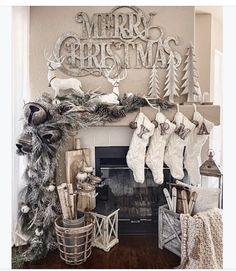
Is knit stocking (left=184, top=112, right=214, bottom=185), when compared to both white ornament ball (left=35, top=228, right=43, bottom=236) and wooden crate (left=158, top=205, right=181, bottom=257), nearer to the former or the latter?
wooden crate (left=158, top=205, right=181, bottom=257)

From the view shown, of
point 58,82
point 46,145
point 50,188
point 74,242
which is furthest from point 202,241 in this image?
point 58,82

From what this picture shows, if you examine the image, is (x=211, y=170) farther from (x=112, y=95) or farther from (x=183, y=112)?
(x=112, y=95)

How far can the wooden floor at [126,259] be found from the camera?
4.72 feet

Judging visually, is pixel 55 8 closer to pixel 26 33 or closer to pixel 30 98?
pixel 26 33

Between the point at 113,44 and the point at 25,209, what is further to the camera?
the point at 113,44

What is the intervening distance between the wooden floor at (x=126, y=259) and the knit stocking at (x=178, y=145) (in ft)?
1.54

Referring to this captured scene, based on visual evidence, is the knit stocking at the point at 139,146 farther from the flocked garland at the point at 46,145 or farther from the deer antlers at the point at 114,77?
the deer antlers at the point at 114,77

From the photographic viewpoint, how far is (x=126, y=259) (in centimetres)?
148

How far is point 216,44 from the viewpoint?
5.28 feet

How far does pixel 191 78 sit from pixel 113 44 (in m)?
0.53

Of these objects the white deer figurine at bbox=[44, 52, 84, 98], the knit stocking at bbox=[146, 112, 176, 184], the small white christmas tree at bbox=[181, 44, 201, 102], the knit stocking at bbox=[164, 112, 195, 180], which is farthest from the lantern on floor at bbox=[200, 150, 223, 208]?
the white deer figurine at bbox=[44, 52, 84, 98]

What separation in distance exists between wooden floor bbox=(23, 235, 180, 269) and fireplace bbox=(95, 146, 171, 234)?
0.13 metres

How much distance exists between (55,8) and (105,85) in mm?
577

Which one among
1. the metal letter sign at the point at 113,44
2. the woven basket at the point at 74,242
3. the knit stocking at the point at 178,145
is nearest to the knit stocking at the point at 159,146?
the knit stocking at the point at 178,145
